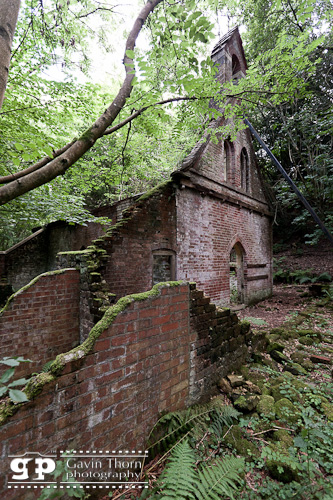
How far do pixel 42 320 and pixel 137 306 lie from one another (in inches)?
118

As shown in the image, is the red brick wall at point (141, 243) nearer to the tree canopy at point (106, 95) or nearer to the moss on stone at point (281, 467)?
the tree canopy at point (106, 95)

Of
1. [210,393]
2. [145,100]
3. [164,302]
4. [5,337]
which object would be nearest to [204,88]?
[145,100]

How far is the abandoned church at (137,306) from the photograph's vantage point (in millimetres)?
1680

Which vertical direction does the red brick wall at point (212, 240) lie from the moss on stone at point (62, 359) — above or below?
above

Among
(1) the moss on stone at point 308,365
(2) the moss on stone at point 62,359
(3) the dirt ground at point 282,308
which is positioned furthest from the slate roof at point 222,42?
(1) the moss on stone at point 308,365

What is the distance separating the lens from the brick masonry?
1.50 metres

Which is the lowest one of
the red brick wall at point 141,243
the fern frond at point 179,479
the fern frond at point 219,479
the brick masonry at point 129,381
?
the fern frond at point 219,479

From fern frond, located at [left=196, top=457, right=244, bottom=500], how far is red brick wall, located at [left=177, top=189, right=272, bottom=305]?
4.28 meters

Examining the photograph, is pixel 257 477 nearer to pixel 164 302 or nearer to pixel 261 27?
pixel 164 302

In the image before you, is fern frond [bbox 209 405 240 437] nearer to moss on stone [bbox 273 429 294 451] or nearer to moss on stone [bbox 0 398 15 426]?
moss on stone [bbox 273 429 294 451]

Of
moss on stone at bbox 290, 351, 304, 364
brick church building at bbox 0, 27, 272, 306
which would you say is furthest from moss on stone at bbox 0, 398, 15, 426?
moss on stone at bbox 290, 351, 304, 364

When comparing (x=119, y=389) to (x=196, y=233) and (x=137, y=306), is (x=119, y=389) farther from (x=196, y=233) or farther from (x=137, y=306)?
(x=196, y=233)

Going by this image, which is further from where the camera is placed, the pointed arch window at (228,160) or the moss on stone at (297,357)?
the pointed arch window at (228,160)

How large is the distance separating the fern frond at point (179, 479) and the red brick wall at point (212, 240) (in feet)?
14.2
